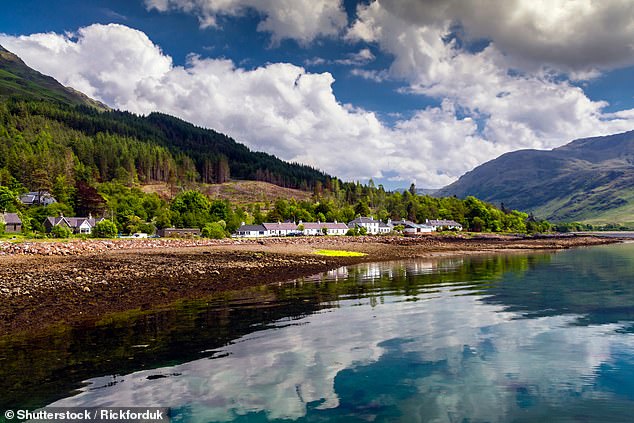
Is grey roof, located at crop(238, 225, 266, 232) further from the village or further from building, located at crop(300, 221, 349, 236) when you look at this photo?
building, located at crop(300, 221, 349, 236)

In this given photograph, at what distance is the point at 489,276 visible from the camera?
4341 cm

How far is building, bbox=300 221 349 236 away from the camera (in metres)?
159

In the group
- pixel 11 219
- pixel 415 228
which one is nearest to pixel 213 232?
pixel 11 219

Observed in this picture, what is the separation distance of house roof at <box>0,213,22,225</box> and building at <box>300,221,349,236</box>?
92.0 metres

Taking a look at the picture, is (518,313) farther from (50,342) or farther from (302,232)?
(302,232)

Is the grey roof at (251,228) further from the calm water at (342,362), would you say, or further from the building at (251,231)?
the calm water at (342,362)

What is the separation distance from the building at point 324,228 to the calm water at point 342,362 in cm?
13288

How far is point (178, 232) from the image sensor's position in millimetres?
119000

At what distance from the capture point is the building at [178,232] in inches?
4468

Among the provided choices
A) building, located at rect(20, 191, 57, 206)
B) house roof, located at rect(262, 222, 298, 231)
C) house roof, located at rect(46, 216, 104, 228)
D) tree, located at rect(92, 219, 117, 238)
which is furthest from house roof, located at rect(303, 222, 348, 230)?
building, located at rect(20, 191, 57, 206)

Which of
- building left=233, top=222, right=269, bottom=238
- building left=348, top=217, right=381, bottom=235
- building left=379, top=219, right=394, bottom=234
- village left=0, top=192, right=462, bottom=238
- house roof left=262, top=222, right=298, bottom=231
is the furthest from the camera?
building left=379, top=219, right=394, bottom=234

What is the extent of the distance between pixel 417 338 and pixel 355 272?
94.2ft

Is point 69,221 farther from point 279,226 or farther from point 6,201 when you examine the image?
point 279,226

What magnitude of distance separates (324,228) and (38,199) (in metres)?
104
